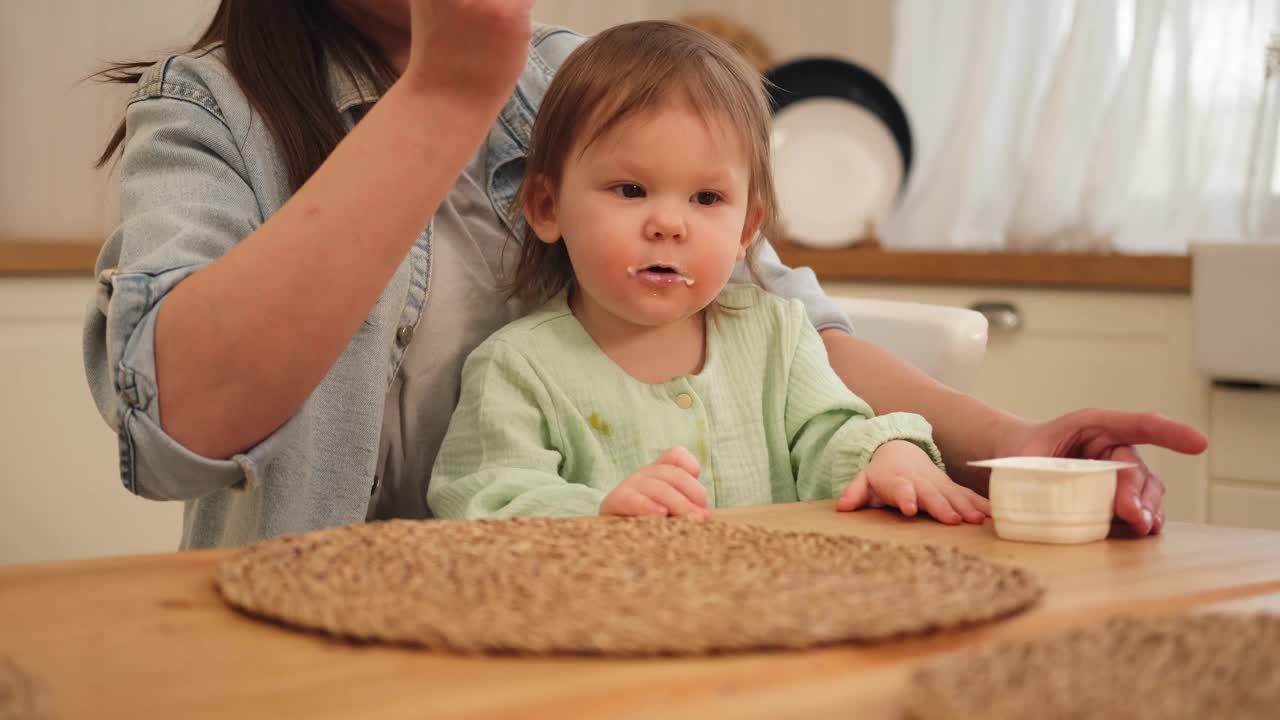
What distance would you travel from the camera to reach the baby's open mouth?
1.09 m

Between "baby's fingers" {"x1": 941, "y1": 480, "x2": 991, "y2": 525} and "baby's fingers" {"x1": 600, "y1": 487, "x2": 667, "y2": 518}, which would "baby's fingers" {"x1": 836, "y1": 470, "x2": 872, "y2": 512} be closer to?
"baby's fingers" {"x1": 941, "y1": 480, "x2": 991, "y2": 525}

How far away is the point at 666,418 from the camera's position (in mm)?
1104

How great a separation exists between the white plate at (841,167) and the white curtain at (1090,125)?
123 mm

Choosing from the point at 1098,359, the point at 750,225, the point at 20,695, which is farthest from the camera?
the point at 1098,359

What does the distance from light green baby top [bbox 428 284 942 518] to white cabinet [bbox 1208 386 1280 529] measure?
143cm

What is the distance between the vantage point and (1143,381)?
101 inches

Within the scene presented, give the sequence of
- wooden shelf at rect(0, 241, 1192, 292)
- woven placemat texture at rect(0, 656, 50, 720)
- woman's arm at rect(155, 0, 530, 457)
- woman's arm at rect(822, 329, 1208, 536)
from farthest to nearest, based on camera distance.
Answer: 1. wooden shelf at rect(0, 241, 1192, 292)
2. woman's arm at rect(822, 329, 1208, 536)
3. woman's arm at rect(155, 0, 530, 457)
4. woven placemat texture at rect(0, 656, 50, 720)

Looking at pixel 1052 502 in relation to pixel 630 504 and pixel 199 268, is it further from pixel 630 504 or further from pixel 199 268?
pixel 199 268

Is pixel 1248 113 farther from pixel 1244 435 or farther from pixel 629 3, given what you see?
pixel 629 3

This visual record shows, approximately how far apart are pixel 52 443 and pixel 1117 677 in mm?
2438

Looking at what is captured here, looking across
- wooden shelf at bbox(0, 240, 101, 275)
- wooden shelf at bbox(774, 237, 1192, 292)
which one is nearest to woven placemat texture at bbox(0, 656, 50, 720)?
wooden shelf at bbox(0, 240, 101, 275)

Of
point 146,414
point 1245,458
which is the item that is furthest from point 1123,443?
point 1245,458

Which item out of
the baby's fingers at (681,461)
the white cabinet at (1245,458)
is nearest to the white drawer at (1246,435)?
the white cabinet at (1245,458)

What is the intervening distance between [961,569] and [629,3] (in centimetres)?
284
